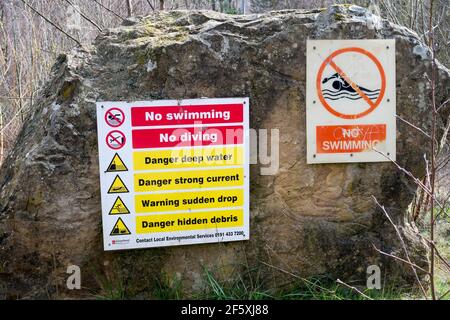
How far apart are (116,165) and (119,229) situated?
1.20 feet

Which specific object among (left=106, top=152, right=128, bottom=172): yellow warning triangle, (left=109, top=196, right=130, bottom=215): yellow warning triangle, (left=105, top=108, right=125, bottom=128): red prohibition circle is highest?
(left=105, top=108, right=125, bottom=128): red prohibition circle

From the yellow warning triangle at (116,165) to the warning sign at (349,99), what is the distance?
1.09 metres

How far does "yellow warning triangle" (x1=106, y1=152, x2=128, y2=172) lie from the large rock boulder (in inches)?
4.2

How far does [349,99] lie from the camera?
3193 mm

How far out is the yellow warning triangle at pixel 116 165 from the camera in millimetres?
3000

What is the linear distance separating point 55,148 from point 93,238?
1.81 ft

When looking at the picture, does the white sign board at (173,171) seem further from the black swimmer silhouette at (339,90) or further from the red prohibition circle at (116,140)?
the black swimmer silhouette at (339,90)

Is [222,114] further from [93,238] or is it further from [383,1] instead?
[383,1]

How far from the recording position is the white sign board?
301 centimetres

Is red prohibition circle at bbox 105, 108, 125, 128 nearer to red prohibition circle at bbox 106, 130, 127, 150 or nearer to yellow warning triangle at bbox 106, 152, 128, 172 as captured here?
red prohibition circle at bbox 106, 130, 127, 150

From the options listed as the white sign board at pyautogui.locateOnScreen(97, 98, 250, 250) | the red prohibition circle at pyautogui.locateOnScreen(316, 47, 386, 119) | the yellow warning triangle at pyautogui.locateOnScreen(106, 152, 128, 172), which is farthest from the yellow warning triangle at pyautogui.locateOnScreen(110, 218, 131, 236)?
the red prohibition circle at pyautogui.locateOnScreen(316, 47, 386, 119)

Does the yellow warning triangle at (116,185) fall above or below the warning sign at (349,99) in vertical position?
below

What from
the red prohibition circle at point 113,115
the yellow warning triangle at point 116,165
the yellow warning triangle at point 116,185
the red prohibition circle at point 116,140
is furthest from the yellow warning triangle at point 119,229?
the red prohibition circle at point 113,115

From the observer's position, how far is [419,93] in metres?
3.26
